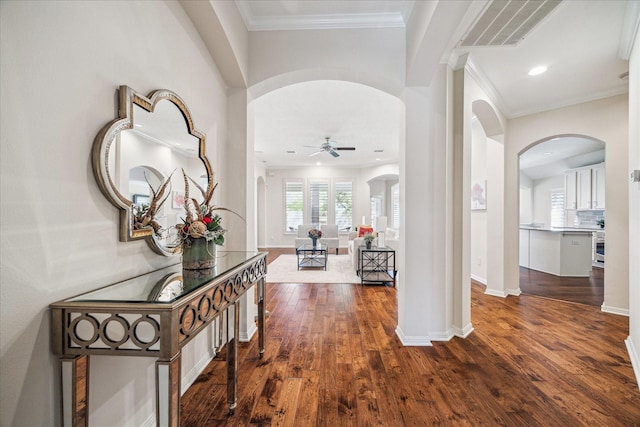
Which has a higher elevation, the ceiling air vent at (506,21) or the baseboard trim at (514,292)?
the ceiling air vent at (506,21)

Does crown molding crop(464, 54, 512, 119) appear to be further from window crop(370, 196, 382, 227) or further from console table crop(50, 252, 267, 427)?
window crop(370, 196, 382, 227)

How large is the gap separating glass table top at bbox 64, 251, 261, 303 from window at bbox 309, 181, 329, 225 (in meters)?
7.41

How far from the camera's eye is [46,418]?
0.91 meters

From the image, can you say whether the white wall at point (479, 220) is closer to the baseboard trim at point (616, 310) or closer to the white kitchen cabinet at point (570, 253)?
the baseboard trim at point (616, 310)

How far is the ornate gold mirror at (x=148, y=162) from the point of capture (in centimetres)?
115

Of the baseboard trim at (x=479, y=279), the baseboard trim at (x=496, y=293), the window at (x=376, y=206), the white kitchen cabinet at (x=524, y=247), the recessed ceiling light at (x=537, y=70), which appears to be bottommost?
the baseboard trim at (x=496, y=293)

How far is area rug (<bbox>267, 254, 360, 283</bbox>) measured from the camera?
4703mm

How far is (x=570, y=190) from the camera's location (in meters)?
7.40

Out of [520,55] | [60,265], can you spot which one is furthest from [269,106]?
[60,265]

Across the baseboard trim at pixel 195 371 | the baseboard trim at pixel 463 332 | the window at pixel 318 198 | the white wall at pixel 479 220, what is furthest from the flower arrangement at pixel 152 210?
the window at pixel 318 198

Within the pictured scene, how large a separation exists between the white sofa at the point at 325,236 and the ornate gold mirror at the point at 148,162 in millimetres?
5507

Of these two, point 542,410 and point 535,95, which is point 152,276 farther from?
point 535,95

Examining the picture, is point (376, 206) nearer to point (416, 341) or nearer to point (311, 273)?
point (311, 273)

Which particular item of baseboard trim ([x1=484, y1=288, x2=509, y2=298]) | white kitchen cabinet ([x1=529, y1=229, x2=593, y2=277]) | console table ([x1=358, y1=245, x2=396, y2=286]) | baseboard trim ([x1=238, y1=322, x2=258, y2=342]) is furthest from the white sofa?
white kitchen cabinet ([x1=529, y1=229, x2=593, y2=277])
